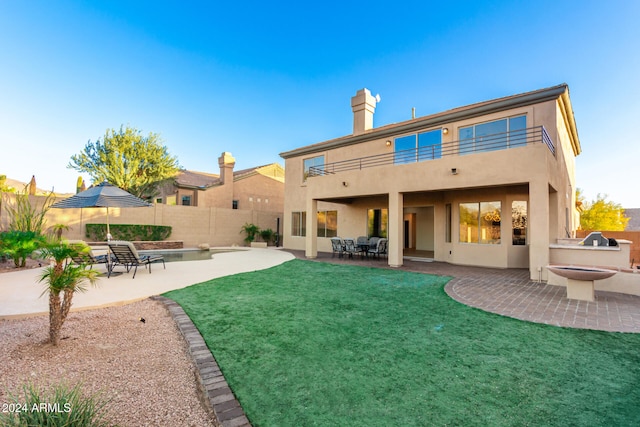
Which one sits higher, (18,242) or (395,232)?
(395,232)

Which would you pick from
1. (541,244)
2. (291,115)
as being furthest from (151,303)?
(291,115)

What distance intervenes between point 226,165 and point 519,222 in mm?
23627

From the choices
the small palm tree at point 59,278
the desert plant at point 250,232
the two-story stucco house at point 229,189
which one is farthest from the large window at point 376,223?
the two-story stucco house at point 229,189

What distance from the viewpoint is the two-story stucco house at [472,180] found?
9.73 m

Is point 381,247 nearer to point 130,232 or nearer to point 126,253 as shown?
point 126,253

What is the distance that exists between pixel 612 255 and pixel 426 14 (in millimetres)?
13238

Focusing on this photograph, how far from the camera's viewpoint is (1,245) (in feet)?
32.6

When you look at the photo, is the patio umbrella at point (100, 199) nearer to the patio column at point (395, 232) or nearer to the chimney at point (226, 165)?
the patio column at point (395, 232)

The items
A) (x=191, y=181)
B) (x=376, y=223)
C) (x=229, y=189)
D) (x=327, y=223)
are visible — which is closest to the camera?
(x=376, y=223)

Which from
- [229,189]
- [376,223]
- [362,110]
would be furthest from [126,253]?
[229,189]

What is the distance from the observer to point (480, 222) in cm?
1283

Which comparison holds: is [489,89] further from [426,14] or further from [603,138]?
[603,138]

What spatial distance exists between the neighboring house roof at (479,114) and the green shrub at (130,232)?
12366 mm

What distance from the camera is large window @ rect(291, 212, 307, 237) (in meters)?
20.1
